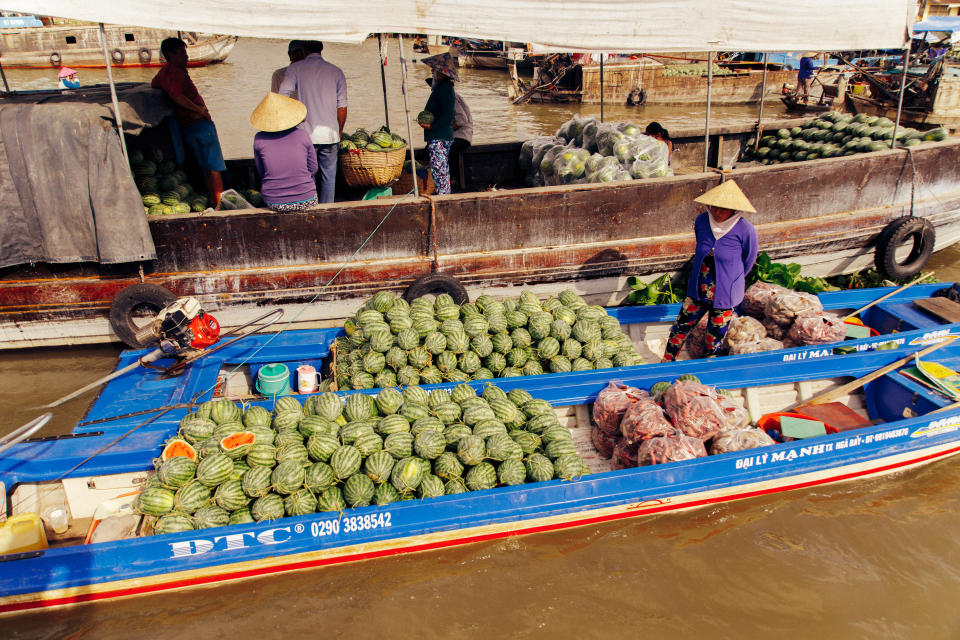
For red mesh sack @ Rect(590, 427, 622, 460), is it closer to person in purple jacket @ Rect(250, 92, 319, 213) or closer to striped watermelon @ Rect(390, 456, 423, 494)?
striped watermelon @ Rect(390, 456, 423, 494)

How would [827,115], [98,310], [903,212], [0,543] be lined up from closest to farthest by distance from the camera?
[0,543], [98,310], [903,212], [827,115]

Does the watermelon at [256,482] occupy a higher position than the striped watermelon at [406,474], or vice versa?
the watermelon at [256,482]

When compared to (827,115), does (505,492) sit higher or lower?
lower

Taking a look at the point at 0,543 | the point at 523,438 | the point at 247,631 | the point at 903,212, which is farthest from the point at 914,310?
the point at 0,543

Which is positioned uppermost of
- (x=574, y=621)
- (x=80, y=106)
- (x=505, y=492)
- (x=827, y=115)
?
(x=80, y=106)

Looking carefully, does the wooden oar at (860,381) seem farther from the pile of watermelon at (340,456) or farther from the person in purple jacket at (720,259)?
the pile of watermelon at (340,456)

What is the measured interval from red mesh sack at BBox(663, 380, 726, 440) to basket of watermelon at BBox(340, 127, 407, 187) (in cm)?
422

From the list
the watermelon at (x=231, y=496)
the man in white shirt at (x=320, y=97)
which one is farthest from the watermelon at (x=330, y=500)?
the man in white shirt at (x=320, y=97)

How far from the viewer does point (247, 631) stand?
3795 millimetres

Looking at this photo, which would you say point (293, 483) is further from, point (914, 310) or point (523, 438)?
point (914, 310)

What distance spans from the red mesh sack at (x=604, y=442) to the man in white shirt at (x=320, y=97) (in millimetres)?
4038

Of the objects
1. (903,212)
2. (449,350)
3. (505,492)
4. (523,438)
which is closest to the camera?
(505,492)

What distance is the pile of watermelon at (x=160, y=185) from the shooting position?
636 centimetres

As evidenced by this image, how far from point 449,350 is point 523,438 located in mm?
1244
